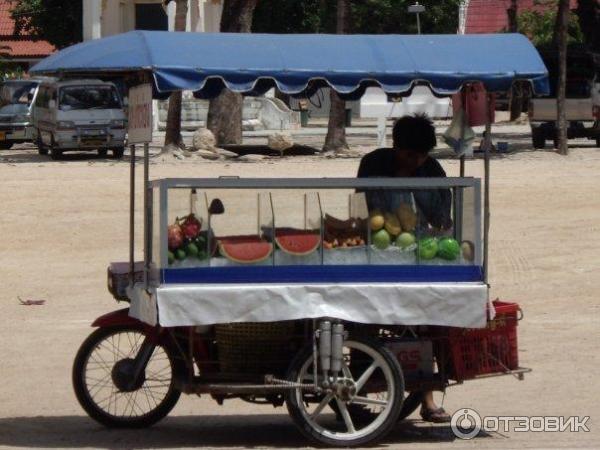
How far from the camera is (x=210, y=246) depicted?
296 inches

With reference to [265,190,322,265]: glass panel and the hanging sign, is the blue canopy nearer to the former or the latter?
the hanging sign

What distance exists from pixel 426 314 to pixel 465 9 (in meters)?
53.2

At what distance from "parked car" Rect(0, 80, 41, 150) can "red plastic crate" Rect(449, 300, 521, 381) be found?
2697cm

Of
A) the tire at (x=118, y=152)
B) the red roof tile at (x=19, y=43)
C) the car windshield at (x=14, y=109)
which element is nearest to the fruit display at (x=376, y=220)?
the tire at (x=118, y=152)

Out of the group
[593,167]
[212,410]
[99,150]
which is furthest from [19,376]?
[99,150]

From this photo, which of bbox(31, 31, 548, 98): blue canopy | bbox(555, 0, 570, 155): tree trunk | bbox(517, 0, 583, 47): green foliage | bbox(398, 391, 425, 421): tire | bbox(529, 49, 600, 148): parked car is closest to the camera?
bbox(31, 31, 548, 98): blue canopy

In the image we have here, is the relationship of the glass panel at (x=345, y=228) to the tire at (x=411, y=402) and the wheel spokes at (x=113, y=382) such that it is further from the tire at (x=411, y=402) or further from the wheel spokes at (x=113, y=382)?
the wheel spokes at (x=113, y=382)

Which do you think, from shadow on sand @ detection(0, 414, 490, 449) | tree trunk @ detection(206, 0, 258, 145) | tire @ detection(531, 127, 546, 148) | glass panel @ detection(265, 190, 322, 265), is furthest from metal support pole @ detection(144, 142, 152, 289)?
tire @ detection(531, 127, 546, 148)

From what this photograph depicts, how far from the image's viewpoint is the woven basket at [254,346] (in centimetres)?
756

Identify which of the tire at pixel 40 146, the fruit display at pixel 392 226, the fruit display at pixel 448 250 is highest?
the fruit display at pixel 392 226

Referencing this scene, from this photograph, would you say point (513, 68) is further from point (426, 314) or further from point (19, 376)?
point (19, 376)

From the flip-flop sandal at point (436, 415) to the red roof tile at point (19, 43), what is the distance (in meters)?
55.8

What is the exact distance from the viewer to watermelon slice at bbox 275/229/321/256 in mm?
7551

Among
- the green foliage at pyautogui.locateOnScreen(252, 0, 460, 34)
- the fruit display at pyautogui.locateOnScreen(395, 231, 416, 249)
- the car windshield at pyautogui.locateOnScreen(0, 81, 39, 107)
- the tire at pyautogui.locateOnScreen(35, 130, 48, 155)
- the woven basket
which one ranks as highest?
the green foliage at pyautogui.locateOnScreen(252, 0, 460, 34)
